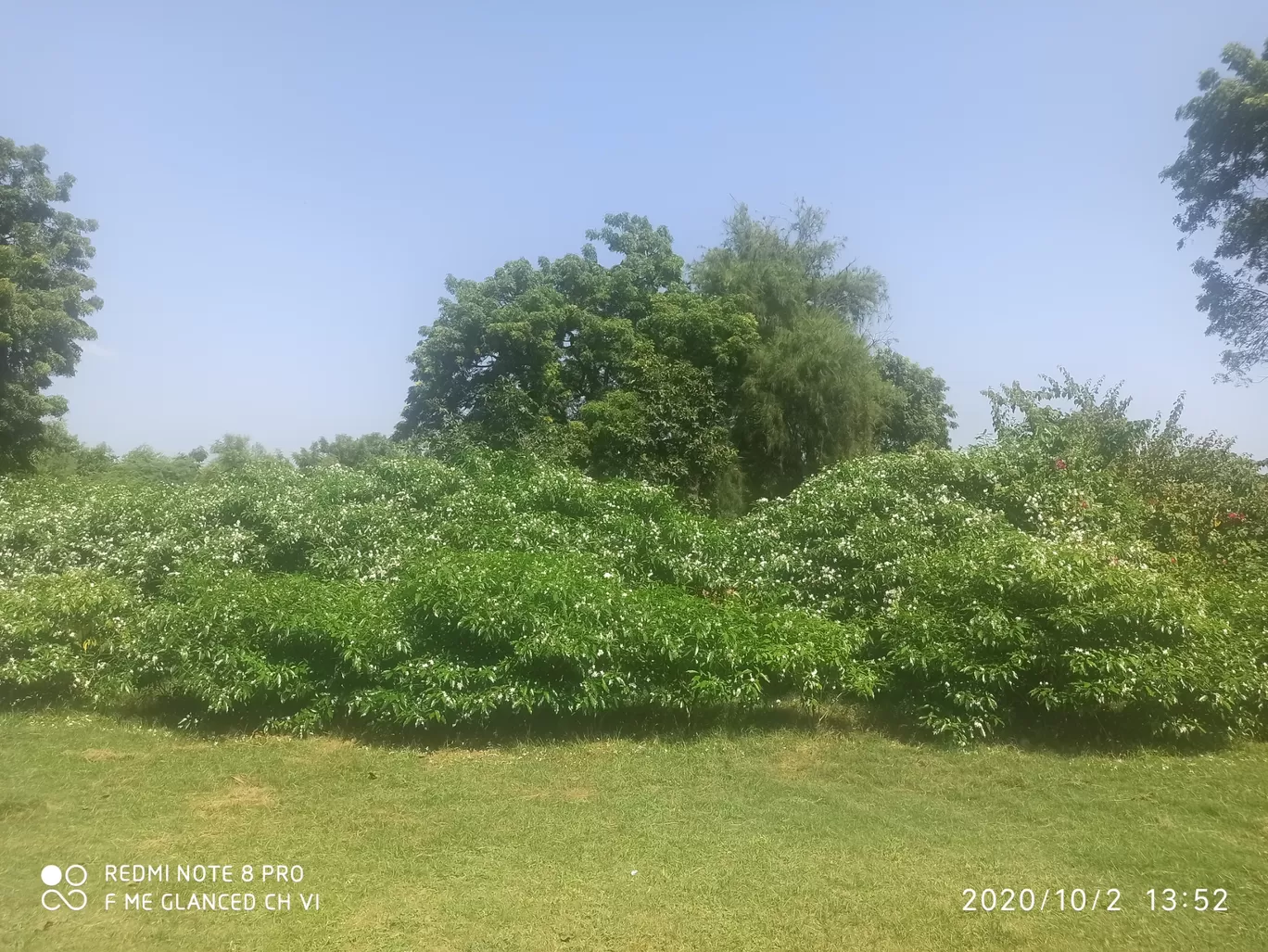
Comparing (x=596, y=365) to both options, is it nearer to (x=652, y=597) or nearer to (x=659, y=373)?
(x=659, y=373)

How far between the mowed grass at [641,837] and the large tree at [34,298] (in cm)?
1172

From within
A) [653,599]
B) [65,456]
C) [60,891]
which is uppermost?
[65,456]

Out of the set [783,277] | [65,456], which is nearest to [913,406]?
[783,277]

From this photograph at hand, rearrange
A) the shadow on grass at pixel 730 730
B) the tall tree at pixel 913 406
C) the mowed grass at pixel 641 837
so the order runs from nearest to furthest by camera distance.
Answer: the mowed grass at pixel 641 837, the shadow on grass at pixel 730 730, the tall tree at pixel 913 406

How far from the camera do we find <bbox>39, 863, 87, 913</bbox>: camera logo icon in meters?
4.18

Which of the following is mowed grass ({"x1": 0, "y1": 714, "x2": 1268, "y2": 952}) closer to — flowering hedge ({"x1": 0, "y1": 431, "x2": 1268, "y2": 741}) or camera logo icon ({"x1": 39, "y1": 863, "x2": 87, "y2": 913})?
camera logo icon ({"x1": 39, "y1": 863, "x2": 87, "y2": 913})

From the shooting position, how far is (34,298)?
15906 millimetres
